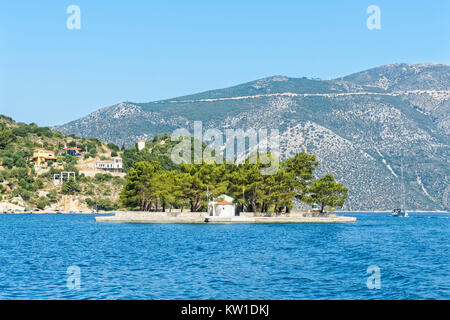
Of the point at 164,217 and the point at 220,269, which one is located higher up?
the point at 164,217

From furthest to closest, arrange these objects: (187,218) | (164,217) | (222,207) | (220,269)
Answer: (164,217) < (222,207) < (187,218) < (220,269)

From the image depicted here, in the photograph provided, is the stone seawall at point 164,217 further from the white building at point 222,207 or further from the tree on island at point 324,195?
the tree on island at point 324,195

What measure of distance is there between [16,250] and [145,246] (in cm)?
1265

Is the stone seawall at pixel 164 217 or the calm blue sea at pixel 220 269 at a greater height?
the stone seawall at pixel 164 217

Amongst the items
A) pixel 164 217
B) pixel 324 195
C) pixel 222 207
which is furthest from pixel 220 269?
pixel 324 195

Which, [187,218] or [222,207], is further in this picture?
[222,207]

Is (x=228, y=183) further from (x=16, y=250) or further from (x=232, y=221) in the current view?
(x=16, y=250)

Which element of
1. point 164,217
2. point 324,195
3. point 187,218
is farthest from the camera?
point 324,195

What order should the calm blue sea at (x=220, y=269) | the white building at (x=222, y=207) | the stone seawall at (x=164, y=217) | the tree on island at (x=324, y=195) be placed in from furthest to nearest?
the tree on island at (x=324, y=195) < the white building at (x=222, y=207) < the stone seawall at (x=164, y=217) < the calm blue sea at (x=220, y=269)

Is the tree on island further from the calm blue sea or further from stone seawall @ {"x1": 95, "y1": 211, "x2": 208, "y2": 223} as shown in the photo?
the calm blue sea

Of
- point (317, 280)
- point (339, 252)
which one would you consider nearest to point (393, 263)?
point (339, 252)

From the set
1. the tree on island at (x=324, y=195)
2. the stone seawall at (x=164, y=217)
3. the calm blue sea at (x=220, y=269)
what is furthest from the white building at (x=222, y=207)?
the calm blue sea at (x=220, y=269)

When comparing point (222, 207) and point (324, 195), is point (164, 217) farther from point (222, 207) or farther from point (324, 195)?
point (324, 195)
